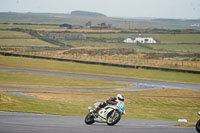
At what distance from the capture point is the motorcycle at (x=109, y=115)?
16438mm

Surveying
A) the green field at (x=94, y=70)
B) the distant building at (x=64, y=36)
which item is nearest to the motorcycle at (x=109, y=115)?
the green field at (x=94, y=70)

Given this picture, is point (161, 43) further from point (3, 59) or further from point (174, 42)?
point (3, 59)

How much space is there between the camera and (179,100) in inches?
1652

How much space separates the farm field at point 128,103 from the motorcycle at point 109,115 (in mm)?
8245

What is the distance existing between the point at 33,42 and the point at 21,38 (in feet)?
26.8

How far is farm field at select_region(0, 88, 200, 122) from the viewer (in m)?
27.3

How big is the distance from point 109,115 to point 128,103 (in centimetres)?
2125

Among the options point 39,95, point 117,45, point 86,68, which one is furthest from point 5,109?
point 117,45

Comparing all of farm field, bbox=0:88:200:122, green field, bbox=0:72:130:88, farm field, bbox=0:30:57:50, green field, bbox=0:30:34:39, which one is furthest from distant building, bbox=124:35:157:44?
Answer: farm field, bbox=0:88:200:122

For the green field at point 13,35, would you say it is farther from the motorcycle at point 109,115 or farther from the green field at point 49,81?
the motorcycle at point 109,115

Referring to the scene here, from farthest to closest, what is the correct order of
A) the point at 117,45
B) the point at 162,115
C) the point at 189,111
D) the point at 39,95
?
the point at 117,45 → the point at 39,95 → the point at 189,111 → the point at 162,115

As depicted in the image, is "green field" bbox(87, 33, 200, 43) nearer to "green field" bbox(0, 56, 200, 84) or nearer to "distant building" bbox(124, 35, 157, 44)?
"distant building" bbox(124, 35, 157, 44)

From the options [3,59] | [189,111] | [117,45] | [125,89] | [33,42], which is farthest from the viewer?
[117,45]

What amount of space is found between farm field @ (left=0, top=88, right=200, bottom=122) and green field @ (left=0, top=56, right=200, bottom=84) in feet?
47.0
